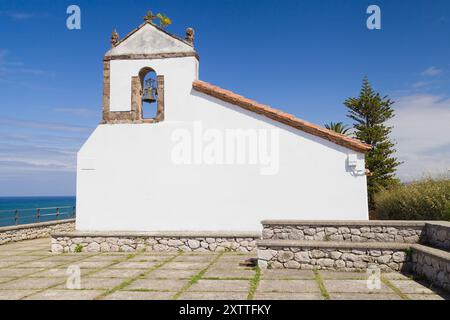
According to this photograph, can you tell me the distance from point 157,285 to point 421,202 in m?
8.59

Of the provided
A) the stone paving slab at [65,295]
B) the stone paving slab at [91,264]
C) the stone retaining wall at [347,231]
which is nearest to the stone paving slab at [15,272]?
the stone paving slab at [91,264]

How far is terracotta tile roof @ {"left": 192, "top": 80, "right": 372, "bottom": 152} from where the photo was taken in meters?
9.53

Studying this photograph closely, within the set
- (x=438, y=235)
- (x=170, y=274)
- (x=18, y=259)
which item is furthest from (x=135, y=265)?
(x=438, y=235)

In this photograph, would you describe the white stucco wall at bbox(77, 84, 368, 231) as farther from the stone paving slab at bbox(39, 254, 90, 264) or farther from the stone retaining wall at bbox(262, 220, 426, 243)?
the stone retaining wall at bbox(262, 220, 426, 243)

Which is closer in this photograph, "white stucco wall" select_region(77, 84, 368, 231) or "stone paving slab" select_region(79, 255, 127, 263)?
"stone paving slab" select_region(79, 255, 127, 263)

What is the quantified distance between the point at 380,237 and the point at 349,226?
0.63 metres

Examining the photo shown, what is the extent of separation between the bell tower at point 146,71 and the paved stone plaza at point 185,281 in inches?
164

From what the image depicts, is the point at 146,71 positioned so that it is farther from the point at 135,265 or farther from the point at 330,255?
the point at 330,255

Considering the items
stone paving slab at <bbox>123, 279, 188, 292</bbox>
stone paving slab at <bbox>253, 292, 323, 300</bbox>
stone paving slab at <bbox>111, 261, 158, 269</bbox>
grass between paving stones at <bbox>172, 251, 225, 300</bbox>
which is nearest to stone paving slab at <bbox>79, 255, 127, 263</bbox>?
stone paving slab at <bbox>111, 261, 158, 269</bbox>

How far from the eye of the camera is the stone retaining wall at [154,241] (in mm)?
9828

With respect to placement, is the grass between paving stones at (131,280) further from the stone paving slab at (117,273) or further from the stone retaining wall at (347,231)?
the stone retaining wall at (347,231)

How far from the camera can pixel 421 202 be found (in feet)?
36.6
